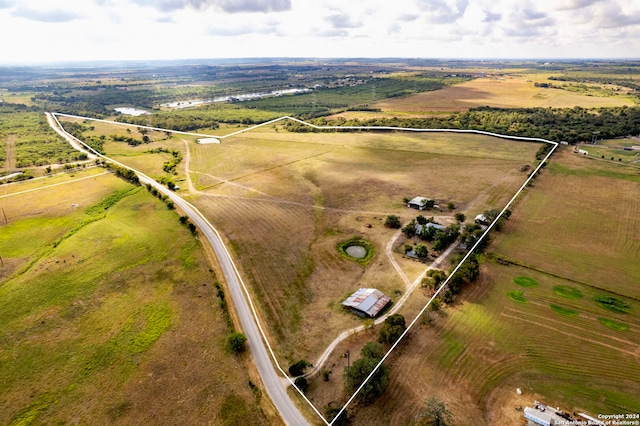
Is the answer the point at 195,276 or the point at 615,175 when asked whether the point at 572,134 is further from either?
the point at 195,276

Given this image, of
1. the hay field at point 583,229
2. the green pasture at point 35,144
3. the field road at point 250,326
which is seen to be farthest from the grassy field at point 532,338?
the green pasture at point 35,144

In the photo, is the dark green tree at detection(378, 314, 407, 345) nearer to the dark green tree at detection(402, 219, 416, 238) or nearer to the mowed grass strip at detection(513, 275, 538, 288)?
the mowed grass strip at detection(513, 275, 538, 288)

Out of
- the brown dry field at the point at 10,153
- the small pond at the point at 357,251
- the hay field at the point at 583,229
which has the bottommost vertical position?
the small pond at the point at 357,251

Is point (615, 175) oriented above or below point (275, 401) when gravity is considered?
above

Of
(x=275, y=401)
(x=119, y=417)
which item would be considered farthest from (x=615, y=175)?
(x=119, y=417)

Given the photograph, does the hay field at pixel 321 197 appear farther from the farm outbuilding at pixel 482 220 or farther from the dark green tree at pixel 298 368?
the farm outbuilding at pixel 482 220

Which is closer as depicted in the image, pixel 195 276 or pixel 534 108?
pixel 195 276
